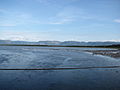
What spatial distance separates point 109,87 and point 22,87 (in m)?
5.25

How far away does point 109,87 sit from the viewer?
7.17 metres

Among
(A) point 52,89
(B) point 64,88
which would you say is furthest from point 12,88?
(B) point 64,88

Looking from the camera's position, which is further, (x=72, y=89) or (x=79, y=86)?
(x=79, y=86)

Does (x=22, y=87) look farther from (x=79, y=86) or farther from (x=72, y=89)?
(x=79, y=86)

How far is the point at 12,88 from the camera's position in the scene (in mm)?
6840

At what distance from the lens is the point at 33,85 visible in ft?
24.3

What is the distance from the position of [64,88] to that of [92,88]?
1.67 metres

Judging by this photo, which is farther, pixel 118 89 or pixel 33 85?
pixel 33 85

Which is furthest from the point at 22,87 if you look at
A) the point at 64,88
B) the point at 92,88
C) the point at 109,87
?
the point at 109,87

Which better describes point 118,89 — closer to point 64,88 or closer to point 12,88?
point 64,88

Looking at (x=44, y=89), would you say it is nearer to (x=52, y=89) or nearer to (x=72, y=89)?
(x=52, y=89)

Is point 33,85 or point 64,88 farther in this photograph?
point 33,85

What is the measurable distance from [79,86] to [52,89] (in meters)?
1.73

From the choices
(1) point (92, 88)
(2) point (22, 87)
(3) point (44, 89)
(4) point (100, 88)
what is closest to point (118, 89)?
(4) point (100, 88)
